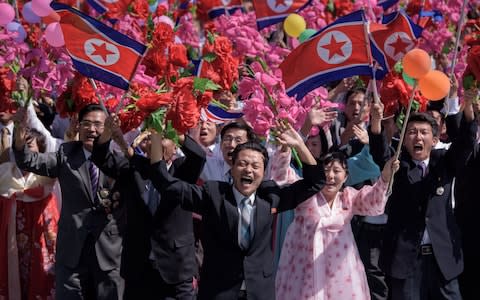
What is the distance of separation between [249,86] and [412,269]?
1.70m

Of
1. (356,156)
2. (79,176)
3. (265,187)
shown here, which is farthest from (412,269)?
(79,176)

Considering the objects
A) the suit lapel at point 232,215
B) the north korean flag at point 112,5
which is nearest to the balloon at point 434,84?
the suit lapel at point 232,215

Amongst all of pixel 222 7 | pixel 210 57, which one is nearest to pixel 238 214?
pixel 210 57

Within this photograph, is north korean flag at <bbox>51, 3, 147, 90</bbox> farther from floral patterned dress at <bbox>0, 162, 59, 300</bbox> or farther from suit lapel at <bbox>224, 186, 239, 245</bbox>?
floral patterned dress at <bbox>0, 162, 59, 300</bbox>

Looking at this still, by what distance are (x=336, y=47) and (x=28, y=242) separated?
294 cm

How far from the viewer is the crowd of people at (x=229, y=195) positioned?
19.2ft

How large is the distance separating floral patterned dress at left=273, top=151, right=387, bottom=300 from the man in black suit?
1.62 feet

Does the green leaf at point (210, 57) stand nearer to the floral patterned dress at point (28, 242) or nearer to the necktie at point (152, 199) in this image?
the necktie at point (152, 199)

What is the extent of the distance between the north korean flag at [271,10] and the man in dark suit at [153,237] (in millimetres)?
3834

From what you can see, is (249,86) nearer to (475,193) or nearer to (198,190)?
(198,190)

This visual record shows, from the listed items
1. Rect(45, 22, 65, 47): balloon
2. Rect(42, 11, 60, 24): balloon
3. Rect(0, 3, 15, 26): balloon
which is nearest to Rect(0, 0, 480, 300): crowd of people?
Rect(45, 22, 65, 47): balloon

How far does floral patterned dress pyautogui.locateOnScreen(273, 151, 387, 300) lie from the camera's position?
6.34m

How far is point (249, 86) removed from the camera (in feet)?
21.2

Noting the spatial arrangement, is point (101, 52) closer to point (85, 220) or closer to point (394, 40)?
point (85, 220)
